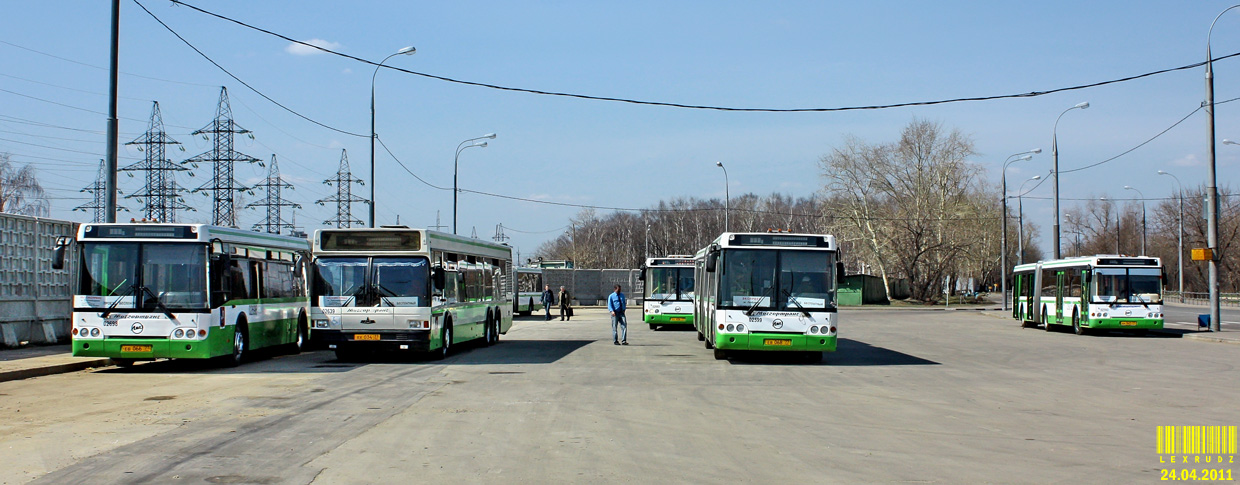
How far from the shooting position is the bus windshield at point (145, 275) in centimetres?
1714

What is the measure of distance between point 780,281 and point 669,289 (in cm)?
1489

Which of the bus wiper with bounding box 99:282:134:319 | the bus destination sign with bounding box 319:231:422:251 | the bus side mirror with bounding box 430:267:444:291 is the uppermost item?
the bus destination sign with bounding box 319:231:422:251

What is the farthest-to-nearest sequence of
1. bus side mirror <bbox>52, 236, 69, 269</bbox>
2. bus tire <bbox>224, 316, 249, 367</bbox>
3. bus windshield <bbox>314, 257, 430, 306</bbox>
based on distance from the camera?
bus windshield <bbox>314, 257, 430, 306</bbox>, bus tire <bbox>224, 316, 249, 367</bbox>, bus side mirror <bbox>52, 236, 69, 269</bbox>

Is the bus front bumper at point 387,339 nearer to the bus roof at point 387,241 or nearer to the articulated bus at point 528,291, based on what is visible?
the bus roof at point 387,241

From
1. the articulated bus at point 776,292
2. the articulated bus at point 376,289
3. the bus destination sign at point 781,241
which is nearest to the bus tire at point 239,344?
the articulated bus at point 376,289

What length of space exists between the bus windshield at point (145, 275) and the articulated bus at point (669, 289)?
18251 mm

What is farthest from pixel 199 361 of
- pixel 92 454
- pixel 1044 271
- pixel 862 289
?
pixel 862 289

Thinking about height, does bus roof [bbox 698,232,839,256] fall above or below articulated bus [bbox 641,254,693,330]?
above

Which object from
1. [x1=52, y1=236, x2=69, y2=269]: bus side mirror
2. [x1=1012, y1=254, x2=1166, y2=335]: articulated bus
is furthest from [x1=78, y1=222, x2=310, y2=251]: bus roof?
[x1=1012, y1=254, x2=1166, y2=335]: articulated bus

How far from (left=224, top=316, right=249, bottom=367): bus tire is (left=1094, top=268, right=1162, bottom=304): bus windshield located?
24.7 m

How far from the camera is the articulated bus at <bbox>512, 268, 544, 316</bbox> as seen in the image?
5322 cm

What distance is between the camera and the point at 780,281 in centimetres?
1917

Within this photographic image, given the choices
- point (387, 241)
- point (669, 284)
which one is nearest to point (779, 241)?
point (387, 241)

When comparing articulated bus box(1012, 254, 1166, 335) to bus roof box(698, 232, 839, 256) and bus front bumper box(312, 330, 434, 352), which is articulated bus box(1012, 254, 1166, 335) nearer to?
bus roof box(698, 232, 839, 256)
